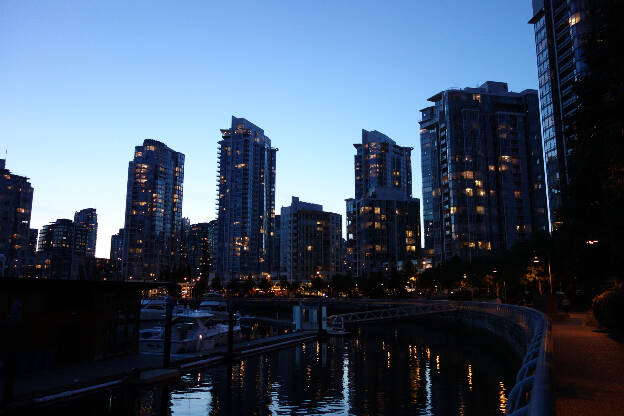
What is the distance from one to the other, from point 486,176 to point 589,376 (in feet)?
578

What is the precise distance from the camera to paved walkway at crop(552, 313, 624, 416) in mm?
11453

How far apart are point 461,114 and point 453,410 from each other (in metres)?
171

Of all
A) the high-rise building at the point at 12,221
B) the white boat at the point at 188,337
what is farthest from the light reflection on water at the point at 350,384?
the high-rise building at the point at 12,221

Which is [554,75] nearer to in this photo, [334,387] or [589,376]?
[334,387]

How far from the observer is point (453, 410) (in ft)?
81.1

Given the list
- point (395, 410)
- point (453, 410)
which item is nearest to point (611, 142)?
point (453, 410)

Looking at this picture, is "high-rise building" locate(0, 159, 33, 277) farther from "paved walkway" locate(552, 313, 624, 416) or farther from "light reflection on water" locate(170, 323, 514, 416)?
"paved walkway" locate(552, 313, 624, 416)

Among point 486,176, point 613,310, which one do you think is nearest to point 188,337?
point 613,310

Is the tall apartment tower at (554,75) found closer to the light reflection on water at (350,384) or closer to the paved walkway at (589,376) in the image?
the light reflection on water at (350,384)

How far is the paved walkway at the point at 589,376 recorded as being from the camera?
11.5 m

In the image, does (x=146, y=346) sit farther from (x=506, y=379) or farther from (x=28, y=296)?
(x=506, y=379)

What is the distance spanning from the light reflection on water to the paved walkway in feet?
17.8

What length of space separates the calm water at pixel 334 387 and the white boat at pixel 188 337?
514 centimetres

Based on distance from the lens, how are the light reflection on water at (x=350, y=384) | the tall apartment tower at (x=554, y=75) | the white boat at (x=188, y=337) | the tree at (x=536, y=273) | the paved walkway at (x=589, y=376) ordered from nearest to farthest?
the paved walkway at (x=589, y=376)
the light reflection on water at (x=350, y=384)
the white boat at (x=188, y=337)
the tree at (x=536, y=273)
the tall apartment tower at (x=554, y=75)
